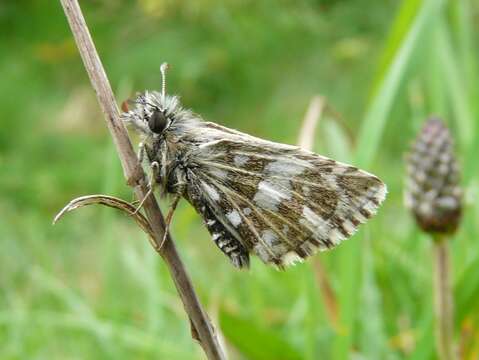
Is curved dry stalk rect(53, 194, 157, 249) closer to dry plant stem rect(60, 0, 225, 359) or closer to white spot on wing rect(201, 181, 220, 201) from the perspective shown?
dry plant stem rect(60, 0, 225, 359)

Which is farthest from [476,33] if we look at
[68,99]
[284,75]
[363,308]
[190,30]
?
[363,308]

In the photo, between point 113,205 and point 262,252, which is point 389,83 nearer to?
point 262,252

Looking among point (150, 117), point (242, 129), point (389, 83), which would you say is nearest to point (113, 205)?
point (150, 117)

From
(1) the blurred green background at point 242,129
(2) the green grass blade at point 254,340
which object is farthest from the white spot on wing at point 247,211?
(2) the green grass blade at point 254,340

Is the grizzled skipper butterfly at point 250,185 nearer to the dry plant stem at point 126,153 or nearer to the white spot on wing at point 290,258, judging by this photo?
the white spot on wing at point 290,258

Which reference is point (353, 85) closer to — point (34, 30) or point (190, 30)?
point (190, 30)
